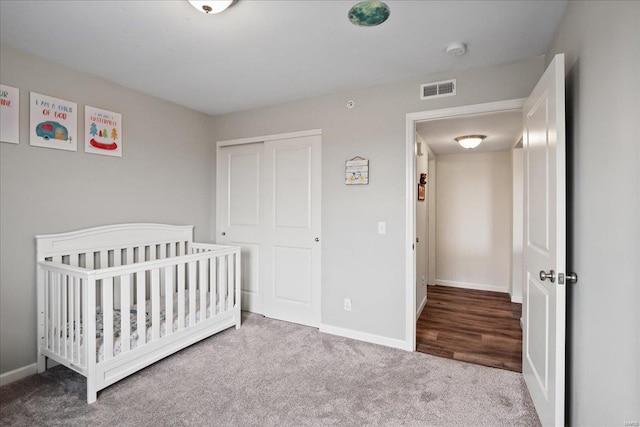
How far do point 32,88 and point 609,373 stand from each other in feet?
12.0

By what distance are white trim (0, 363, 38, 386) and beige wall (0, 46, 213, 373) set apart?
0.03 meters

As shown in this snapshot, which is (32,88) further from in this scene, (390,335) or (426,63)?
(390,335)

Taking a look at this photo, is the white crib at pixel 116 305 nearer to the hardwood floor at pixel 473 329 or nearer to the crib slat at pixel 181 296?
the crib slat at pixel 181 296

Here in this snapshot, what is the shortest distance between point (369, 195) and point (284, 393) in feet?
5.65

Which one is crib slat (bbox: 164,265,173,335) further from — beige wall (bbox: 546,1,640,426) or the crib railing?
beige wall (bbox: 546,1,640,426)

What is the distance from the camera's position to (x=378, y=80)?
2711mm

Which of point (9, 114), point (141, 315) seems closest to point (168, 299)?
point (141, 315)

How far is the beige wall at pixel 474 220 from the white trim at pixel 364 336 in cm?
279

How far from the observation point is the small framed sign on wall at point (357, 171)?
286 centimetres

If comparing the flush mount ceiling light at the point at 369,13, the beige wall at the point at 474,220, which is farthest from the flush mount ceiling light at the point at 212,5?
the beige wall at the point at 474,220

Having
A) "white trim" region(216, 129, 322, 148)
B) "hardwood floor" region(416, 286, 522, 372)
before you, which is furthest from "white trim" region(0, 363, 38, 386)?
"hardwood floor" region(416, 286, 522, 372)

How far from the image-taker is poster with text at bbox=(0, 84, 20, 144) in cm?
211

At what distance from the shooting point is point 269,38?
2033 mm

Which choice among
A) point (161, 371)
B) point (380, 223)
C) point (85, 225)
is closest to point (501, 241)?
point (380, 223)
